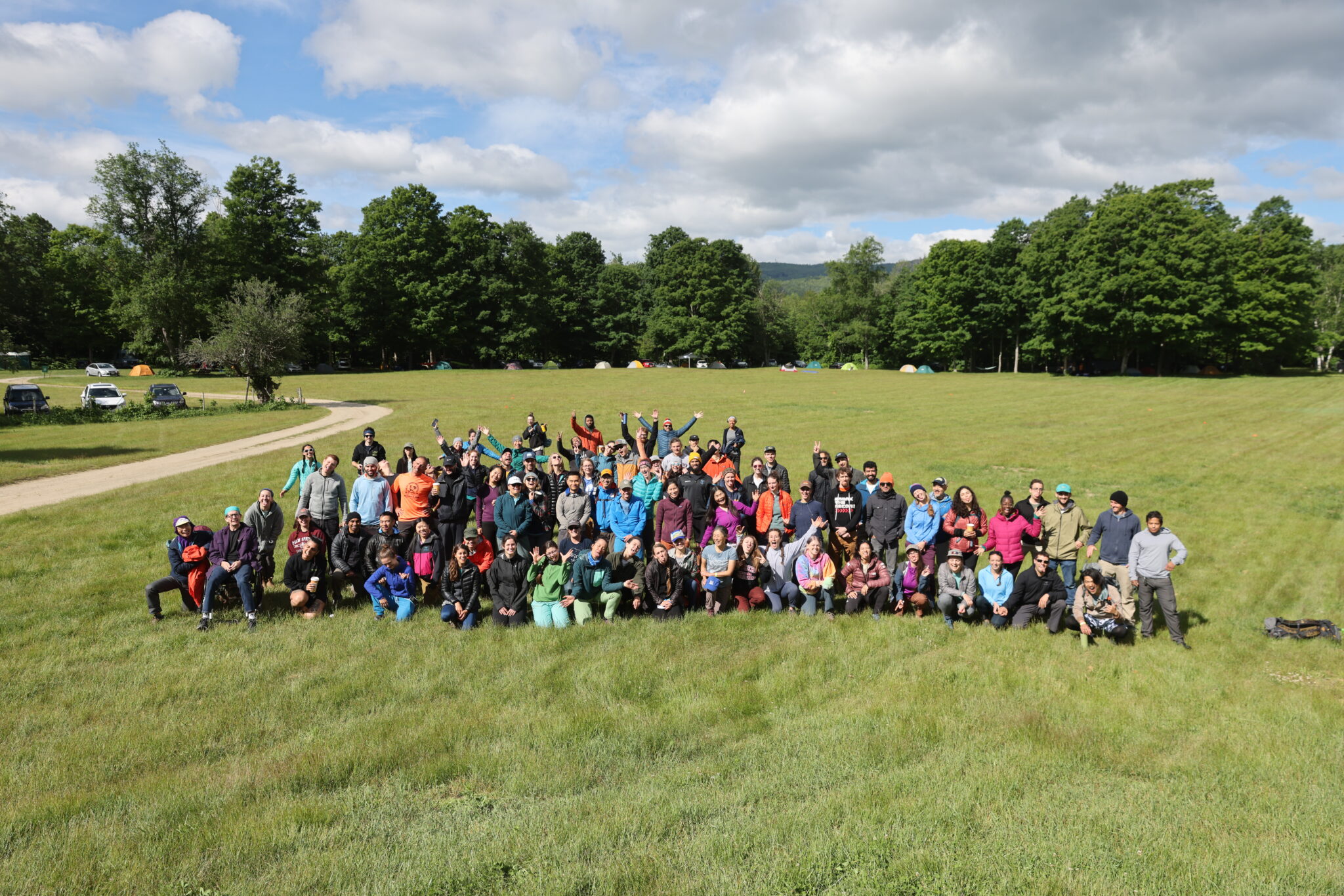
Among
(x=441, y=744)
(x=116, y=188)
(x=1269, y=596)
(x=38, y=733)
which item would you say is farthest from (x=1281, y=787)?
(x=116, y=188)

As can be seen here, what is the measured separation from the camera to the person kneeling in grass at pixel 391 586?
9.38m

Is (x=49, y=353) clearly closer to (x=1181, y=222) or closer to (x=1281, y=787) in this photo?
(x=1281, y=787)

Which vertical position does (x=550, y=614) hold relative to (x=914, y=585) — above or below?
below

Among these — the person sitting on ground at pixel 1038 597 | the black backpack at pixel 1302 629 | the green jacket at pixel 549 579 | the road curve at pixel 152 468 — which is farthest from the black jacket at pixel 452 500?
the black backpack at pixel 1302 629

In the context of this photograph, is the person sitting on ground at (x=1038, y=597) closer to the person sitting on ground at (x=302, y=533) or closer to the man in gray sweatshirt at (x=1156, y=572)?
the man in gray sweatshirt at (x=1156, y=572)

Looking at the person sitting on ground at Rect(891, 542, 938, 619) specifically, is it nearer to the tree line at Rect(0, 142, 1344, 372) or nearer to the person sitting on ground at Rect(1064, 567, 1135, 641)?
the person sitting on ground at Rect(1064, 567, 1135, 641)

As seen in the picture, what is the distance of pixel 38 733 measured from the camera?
21.1 feet

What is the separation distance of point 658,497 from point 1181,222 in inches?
2311

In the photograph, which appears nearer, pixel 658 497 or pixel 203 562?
pixel 203 562

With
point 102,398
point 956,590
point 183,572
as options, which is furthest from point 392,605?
point 102,398

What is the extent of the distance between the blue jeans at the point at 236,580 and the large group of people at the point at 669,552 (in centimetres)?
3

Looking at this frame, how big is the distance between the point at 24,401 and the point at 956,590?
3676 cm

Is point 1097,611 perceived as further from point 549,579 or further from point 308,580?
point 308,580

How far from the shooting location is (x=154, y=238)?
158 ft
